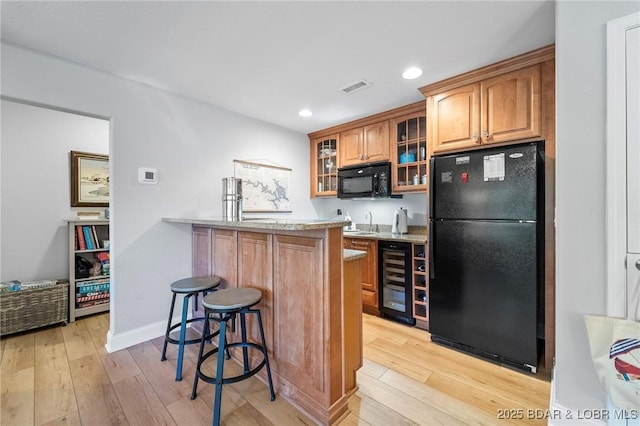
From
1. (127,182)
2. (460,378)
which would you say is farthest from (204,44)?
(460,378)

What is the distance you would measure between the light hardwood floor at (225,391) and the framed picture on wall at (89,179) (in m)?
1.55

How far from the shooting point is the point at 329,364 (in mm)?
1450

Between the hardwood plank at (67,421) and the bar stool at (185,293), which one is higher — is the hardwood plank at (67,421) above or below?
below

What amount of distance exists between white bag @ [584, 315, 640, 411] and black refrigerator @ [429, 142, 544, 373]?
2.23 ft

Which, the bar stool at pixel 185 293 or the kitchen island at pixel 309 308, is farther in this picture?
the bar stool at pixel 185 293

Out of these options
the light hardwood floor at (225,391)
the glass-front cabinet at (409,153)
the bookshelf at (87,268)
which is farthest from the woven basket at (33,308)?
the glass-front cabinet at (409,153)

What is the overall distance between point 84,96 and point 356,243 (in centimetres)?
280

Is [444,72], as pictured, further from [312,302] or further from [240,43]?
[312,302]

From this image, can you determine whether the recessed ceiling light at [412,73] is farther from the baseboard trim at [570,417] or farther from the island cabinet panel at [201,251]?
the baseboard trim at [570,417]

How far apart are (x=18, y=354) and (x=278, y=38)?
3.18 meters

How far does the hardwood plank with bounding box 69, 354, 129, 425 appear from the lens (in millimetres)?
1500

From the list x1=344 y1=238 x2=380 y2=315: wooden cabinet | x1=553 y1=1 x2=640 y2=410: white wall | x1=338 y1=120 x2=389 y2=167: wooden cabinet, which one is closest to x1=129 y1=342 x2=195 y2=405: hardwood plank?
x1=344 y1=238 x2=380 y2=315: wooden cabinet

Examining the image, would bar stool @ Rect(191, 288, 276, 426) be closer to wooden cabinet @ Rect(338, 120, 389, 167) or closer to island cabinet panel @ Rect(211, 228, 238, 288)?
island cabinet panel @ Rect(211, 228, 238, 288)

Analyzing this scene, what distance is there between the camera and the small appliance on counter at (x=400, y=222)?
319 centimetres
